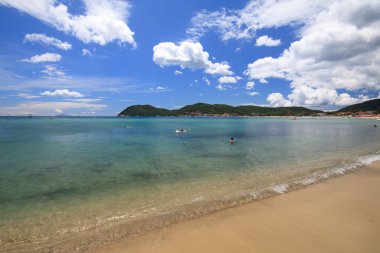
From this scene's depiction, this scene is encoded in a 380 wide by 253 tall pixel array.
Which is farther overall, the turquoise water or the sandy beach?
the turquoise water

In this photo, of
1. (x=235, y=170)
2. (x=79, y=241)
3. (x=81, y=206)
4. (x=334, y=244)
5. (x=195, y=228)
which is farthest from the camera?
(x=235, y=170)

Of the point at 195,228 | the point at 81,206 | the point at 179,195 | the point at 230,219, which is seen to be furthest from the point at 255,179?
the point at 81,206

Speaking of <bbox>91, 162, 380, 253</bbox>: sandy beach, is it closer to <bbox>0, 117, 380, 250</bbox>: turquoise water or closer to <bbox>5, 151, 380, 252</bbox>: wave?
<bbox>5, 151, 380, 252</bbox>: wave

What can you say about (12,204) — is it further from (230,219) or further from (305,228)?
(305,228)

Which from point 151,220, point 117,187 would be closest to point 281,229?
point 151,220

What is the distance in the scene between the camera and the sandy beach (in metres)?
7.13

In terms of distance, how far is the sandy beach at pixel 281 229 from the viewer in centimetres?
713

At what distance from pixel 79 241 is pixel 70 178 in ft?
33.6

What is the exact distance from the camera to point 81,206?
11234 mm

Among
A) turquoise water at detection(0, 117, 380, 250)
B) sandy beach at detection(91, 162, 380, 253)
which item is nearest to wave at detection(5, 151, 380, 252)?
turquoise water at detection(0, 117, 380, 250)

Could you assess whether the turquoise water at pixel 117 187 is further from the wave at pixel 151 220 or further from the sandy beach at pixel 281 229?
the sandy beach at pixel 281 229

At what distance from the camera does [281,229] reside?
814 centimetres

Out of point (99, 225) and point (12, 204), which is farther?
point (12, 204)

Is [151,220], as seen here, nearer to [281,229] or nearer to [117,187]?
[281,229]
